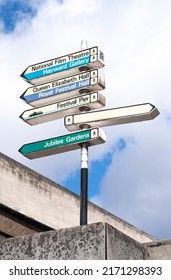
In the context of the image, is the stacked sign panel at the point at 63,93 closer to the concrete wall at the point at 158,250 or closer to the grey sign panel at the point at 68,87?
the grey sign panel at the point at 68,87

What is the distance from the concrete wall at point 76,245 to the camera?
4.79m

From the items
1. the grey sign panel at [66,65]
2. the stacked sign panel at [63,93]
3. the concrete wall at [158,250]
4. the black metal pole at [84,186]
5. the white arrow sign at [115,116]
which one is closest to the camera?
the concrete wall at [158,250]

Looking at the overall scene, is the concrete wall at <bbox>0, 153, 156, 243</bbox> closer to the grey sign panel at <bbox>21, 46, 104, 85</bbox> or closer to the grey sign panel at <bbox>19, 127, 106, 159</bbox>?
the grey sign panel at <bbox>21, 46, 104, 85</bbox>

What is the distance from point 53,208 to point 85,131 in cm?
514

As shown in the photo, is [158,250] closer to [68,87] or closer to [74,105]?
[74,105]

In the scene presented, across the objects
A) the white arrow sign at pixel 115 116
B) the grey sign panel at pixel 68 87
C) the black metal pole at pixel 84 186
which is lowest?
the black metal pole at pixel 84 186

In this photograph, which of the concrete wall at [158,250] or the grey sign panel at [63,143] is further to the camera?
the grey sign panel at [63,143]

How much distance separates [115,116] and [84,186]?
106 cm

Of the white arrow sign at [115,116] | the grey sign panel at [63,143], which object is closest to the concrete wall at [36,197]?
the grey sign panel at [63,143]

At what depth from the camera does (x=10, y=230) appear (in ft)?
38.0

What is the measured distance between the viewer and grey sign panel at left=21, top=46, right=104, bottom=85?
8.80 metres

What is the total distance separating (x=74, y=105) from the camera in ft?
27.6
